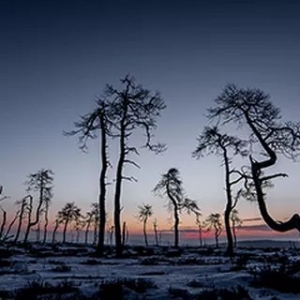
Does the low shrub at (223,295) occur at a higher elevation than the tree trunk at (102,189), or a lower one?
lower

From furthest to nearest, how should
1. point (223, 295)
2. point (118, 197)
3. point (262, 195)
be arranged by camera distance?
point (118, 197) < point (262, 195) < point (223, 295)

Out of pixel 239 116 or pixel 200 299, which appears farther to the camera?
pixel 239 116

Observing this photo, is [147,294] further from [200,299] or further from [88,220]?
[88,220]

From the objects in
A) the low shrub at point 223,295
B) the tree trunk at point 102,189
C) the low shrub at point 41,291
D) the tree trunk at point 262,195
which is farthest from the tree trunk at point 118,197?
the low shrub at point 223,295

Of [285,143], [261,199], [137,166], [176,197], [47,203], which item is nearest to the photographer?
[261,199]

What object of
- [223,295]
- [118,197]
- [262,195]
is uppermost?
[118,197]

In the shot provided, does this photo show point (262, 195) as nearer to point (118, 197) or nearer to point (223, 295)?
point (223, 295)

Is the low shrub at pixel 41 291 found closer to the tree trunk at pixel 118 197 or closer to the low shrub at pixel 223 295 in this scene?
the low shrub at pixel 223 295

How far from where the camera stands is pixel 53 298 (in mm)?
6496

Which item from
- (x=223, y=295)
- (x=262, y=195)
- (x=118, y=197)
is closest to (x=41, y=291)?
(x=223, y=295)

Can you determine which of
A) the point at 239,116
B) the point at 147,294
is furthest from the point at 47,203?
the point at 147,294

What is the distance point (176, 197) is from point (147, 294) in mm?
36407

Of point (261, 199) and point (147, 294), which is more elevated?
point (261, 199)

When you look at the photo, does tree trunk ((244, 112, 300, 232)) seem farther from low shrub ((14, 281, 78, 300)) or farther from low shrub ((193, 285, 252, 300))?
low shrub ((14, 281, 78, 300))
